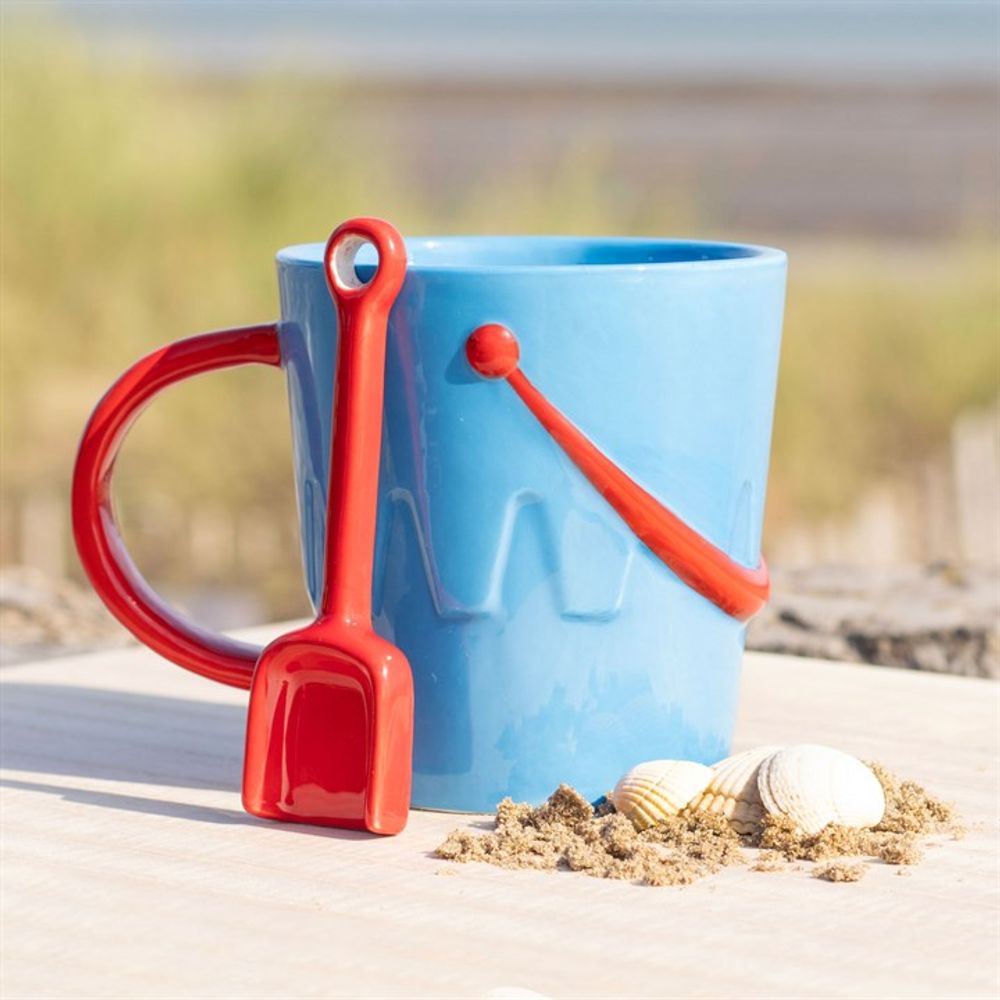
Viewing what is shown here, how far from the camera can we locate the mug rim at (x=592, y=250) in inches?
29.5

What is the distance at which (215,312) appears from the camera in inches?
107

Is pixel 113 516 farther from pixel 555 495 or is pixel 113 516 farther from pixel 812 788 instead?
pixel 812 788

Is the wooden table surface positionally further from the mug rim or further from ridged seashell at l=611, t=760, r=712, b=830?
the mug rim

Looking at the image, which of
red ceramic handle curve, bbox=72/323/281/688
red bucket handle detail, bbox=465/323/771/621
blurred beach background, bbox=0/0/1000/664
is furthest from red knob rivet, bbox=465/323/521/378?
blurred beach background, bbox=0/0/1000/664

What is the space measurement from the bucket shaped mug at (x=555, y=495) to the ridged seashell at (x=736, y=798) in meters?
0.05

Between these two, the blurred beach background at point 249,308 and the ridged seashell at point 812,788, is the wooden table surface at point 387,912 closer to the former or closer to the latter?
the ridged seashell at point 812,788

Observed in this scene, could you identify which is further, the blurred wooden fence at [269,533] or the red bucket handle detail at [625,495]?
the blurred wooden fence at [269,533]

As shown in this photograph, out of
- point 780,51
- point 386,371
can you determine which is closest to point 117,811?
point 386,371

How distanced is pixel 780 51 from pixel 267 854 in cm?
2556

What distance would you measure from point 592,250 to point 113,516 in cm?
28

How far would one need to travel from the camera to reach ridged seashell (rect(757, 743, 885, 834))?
74 centimetres

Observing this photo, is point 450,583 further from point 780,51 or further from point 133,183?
point 780,51

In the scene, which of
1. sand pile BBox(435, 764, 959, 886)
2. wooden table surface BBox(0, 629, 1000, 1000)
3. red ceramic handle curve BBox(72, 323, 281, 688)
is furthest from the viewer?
red ceramic handle curve BBox(72, 323, 281, 688)

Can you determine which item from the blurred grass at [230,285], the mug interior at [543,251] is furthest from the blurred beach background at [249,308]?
the mug interior at [543,251]
